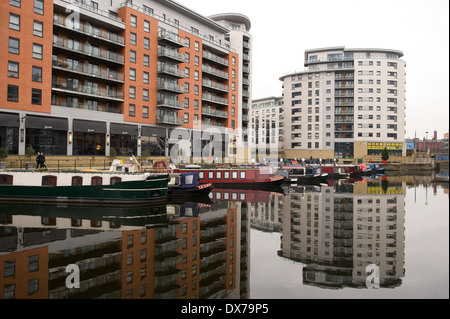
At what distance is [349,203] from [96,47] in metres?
36.1

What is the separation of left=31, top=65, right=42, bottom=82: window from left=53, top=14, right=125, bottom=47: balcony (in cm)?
585

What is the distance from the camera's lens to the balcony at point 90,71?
38.9m

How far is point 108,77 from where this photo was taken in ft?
143

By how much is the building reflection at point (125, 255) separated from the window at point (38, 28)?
997 inches

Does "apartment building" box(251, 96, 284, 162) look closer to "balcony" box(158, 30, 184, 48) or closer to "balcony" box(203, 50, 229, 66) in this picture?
"balcony" box(203, 50, 229, 66)

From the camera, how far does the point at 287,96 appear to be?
10050 cm

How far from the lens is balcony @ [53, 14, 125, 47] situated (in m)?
38.7

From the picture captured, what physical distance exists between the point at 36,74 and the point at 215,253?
33901mm

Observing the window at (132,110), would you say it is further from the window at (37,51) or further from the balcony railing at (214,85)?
the balcony railing at (214,85)

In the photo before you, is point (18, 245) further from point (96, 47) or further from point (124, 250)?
point (96, 47)

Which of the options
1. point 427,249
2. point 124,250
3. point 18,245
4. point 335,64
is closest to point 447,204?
point 427,249
